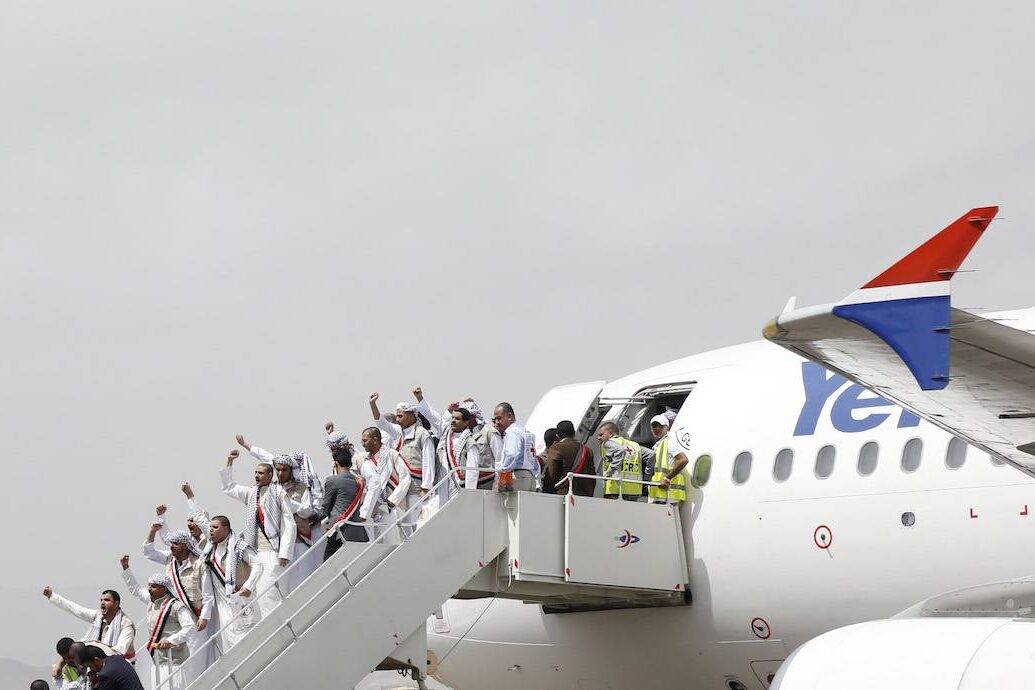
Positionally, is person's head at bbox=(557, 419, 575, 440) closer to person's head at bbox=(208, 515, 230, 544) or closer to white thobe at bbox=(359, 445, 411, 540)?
white thobe at bbox=(359, 445, 411, 540)

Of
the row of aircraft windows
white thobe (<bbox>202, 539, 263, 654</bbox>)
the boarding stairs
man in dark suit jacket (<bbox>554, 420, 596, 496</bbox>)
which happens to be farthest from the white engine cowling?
white thobe (<bbox>202, 539, 263, 654</bbox>)

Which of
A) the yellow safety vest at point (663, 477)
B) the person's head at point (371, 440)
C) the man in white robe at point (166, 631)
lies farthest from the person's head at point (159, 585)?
the yellow safety vest at point (663, 477)

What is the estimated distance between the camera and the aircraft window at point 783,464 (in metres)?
15.3

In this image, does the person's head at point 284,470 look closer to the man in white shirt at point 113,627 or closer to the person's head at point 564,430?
the man in white shirt at point 113,627

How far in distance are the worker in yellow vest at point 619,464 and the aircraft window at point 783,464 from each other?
163 cm

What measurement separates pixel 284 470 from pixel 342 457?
0.76 metres

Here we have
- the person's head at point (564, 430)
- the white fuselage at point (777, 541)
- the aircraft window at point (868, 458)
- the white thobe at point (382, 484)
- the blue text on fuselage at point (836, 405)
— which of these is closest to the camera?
the white fuselage at point (777, 541)

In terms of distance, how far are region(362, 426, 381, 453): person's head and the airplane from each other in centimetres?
256

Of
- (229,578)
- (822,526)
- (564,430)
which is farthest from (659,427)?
(229,578)

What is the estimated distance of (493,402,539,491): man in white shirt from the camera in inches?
597

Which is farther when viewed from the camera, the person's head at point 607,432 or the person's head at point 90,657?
the person's head at point 607,432

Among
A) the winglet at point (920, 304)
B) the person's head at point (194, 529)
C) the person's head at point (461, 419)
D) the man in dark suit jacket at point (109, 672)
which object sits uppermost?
the winglet at point (920, 304)

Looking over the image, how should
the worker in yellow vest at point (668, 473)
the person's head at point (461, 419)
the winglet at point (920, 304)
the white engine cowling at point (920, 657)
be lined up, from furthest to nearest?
the worker in yellow vest at point (668, 473)
the person's head at point (461, 419)
the white engine cowling at point (920, 657)
the winglet at point (920, 304)

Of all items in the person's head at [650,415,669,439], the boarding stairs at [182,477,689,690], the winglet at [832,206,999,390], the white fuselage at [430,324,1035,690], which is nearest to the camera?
the winglet at [832,206,999,390]
